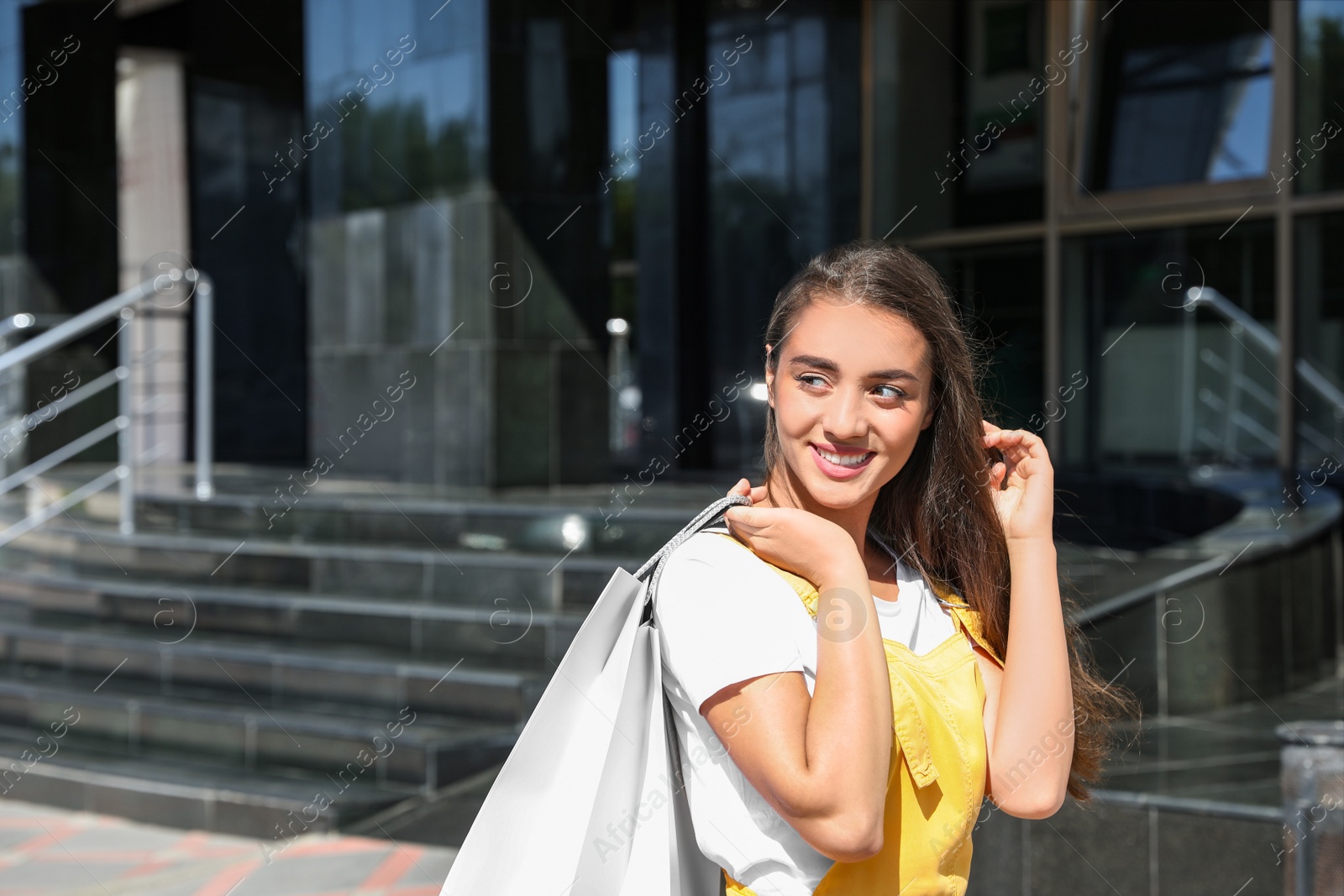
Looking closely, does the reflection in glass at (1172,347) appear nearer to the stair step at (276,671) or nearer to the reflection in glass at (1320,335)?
the reflection in glass at (1320,335)

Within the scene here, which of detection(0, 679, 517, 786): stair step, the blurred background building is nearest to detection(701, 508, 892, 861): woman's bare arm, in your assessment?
the blurred background building

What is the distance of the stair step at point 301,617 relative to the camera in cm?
534

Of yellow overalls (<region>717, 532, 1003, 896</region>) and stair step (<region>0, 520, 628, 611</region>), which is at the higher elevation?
stair step (<region>0, 520, 628, 611</region>)

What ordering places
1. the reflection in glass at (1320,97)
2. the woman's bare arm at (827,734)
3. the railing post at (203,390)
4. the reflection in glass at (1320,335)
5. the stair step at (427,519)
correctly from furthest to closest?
the reflection in glass at (1320,335)
the reflection in glass at (1320,97)
the railing post at (203,390)
the stair step at (427,519)
the woman's bare arm at (827,734)

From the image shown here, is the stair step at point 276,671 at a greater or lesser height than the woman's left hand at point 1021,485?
greater

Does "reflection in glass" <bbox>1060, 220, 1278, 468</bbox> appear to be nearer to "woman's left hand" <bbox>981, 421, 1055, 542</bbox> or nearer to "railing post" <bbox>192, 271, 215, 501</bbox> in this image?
"railing post" <bbox>192, 271, 215, 501</bbox>

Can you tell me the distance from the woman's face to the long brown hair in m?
0.04

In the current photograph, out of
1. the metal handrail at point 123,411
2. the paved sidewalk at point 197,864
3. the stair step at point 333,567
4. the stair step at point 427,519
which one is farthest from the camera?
the metal handrail at point 123,411

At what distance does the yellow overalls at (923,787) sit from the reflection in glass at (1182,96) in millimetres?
9964

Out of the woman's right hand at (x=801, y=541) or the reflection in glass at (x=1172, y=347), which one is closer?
the woman's right hand at (x=801, y=541)

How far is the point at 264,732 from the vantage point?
16.8 ft

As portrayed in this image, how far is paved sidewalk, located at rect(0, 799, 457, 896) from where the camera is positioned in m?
4.21

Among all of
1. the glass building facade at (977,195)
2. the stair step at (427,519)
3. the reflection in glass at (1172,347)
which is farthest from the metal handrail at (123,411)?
the reflection in glass at (1172,347)

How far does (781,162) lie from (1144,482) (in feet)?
13.0
